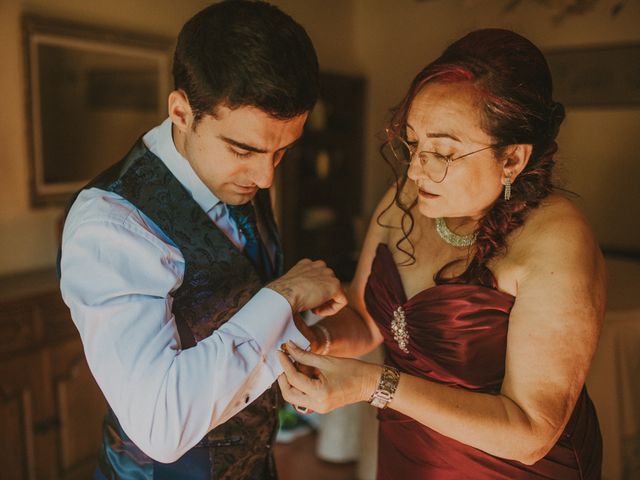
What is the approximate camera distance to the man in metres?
1.05

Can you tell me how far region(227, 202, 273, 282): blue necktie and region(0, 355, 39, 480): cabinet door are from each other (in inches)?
69.1

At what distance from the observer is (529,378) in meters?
1.19

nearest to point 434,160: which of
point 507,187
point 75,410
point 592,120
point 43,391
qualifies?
point 507,187

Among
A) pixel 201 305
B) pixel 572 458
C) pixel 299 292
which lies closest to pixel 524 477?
pixel 572 458

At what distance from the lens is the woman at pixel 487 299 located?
118cm

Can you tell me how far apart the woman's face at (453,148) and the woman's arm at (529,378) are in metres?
0.19

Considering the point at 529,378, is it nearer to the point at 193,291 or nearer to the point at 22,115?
the point at 193,291

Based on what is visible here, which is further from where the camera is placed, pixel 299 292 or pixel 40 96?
pixel 40 96

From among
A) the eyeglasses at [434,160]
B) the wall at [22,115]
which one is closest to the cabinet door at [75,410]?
the wall at [22,115]

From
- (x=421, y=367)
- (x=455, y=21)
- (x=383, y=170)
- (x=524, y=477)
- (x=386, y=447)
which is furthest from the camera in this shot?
(x=383, y=170)

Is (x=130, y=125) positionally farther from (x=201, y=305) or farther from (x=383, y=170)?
(x=383, y=170)

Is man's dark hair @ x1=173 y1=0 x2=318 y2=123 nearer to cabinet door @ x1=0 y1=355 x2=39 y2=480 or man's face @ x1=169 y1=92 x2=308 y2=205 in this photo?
man's face @ x1=169 y1=92 x2=308 y2=205

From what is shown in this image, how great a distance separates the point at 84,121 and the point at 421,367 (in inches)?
102

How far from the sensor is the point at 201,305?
1.26 meters
